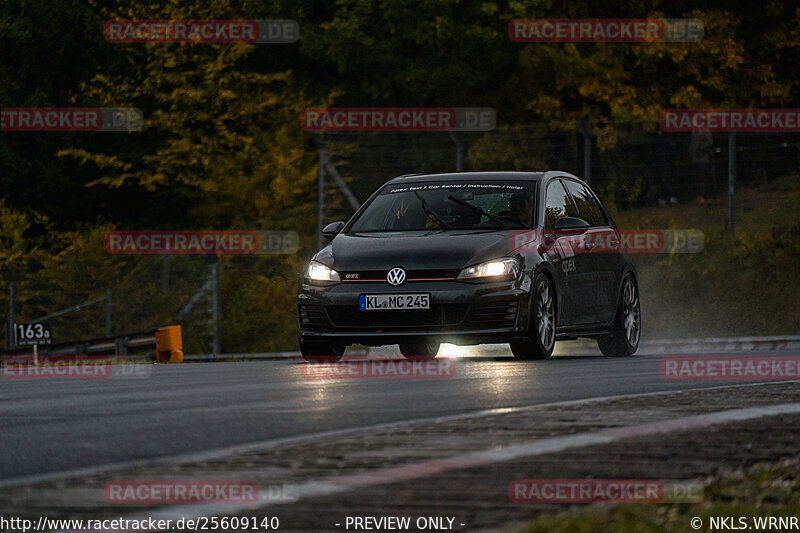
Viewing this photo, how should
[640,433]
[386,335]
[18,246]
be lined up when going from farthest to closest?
1. [18,246]
2. [386,335]
3. [640,433]

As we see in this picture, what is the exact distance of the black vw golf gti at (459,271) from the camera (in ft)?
45.1

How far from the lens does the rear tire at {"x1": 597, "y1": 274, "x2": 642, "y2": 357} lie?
650 inches

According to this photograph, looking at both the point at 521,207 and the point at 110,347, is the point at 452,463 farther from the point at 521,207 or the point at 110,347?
the point at 110,347

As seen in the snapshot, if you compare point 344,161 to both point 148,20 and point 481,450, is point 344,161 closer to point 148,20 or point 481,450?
point 148,20

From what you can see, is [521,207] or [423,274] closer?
[423,274]

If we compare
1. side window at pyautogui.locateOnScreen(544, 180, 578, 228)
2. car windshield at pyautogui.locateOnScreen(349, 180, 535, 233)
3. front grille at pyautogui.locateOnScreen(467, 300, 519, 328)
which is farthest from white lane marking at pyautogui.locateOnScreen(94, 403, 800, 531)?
side window at pyautogui.locateOnScreen(544, 180, 578, 228)

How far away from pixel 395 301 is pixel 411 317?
0.19 metres

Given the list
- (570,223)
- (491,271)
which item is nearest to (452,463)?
(491,271)

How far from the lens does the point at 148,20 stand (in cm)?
3869

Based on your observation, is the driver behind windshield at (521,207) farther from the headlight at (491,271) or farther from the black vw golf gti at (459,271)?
the headlight at (491,271)

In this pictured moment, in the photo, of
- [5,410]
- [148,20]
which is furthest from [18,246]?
[5,410]

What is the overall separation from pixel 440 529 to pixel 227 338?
86.4 feet

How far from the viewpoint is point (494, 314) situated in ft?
45.2

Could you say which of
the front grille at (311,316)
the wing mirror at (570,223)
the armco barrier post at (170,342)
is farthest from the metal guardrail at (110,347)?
the wing mirror at (570,223)
